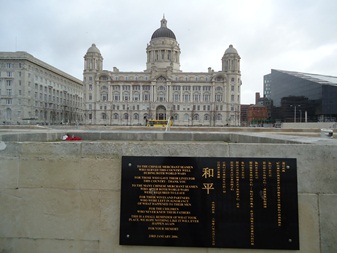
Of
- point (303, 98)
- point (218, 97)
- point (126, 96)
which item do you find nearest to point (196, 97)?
point (218, 97)

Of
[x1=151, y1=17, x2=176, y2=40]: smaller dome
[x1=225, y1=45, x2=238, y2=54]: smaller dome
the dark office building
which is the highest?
[x1=151, y1=17, x2=176, y2=40]: smaller dome

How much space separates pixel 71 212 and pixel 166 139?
401 centimetres

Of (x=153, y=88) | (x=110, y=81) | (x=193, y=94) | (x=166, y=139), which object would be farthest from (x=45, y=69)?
(x=166, y=139)

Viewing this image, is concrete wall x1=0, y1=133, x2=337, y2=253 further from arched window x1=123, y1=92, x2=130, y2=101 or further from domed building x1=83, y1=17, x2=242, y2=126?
arched window x1=123, y1=92, x2=130, y2=101

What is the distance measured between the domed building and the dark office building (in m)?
13.7

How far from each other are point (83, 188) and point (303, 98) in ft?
265

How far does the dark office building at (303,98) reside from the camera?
6575 centimetres

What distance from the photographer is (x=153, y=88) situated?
86125mm

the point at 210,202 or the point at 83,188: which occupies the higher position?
the point at 83,188

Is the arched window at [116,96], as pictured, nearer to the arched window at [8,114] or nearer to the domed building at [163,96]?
the domed building at [163,96]

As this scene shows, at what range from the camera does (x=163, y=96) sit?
8681 centimetres

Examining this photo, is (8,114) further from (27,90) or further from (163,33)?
(163,33)

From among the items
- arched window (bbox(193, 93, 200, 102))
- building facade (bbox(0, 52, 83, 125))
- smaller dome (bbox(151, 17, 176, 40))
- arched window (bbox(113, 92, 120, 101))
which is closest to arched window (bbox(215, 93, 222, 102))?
arched window (bbox(193, 93, 200, 102))

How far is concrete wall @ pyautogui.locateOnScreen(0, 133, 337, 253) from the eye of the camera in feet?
11.7
